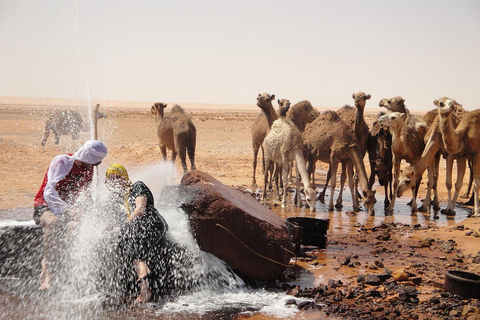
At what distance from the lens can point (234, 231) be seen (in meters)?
6.55

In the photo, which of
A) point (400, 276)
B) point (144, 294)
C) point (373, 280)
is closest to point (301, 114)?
point (400, 276)

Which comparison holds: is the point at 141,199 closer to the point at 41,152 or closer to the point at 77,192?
the point at 77,192

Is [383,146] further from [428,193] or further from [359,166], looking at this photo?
[428,193]

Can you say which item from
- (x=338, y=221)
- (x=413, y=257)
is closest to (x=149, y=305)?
(x=413, y=257)

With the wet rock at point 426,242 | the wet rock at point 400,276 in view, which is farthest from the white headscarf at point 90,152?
the wet rock at point 426,242

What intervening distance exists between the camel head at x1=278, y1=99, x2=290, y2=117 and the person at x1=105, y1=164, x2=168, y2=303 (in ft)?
24.1

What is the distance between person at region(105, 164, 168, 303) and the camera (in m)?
6.20

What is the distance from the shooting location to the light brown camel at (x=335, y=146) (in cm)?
1229

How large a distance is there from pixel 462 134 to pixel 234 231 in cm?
721

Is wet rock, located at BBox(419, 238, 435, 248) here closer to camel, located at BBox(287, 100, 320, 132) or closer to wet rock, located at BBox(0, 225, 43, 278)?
wet rock, located at BBox(0, 225, 43, 278)

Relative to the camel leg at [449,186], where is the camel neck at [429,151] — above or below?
above

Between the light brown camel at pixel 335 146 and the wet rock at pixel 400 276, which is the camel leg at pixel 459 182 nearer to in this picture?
the light brown camel at pixel 335 146

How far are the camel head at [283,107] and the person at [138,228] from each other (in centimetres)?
735

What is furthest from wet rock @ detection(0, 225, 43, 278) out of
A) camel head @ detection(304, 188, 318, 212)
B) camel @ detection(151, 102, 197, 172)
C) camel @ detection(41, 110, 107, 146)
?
camel @ detection(41, 110, 107, 146)
